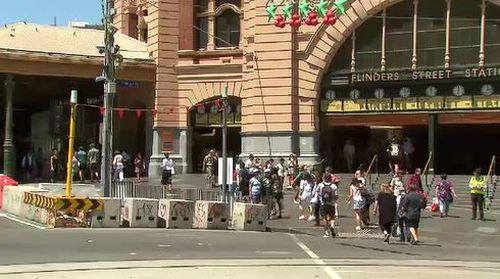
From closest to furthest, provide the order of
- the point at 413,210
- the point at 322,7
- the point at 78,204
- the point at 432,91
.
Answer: the point at 413,210 → the point at 78,204 → the point at 322,7 → the point at 432,91

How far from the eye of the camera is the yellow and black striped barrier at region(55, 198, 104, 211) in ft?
66.8

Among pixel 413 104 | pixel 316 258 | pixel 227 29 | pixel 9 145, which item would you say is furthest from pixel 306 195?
pixel 227 29

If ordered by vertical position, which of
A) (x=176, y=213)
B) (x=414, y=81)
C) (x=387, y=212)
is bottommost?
(x=176, y=213)

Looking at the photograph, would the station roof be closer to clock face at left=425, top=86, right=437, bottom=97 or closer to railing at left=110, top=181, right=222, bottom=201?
railing at left=110, top=181, right=222, bottom=201

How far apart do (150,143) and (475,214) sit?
63.5ft

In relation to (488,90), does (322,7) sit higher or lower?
higher

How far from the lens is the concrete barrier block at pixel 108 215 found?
2078cm

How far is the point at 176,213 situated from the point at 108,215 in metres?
1.93

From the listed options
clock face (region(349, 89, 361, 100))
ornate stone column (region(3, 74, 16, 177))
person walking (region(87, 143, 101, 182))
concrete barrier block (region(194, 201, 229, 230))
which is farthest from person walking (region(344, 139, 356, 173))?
ornate stone column (region(3, 74, 16, 177))

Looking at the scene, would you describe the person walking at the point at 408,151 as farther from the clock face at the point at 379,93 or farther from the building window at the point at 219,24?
the building window at the point at 219,24

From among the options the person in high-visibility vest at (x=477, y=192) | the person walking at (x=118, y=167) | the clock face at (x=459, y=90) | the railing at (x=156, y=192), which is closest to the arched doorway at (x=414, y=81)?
the clock face at (x=459, y=90)

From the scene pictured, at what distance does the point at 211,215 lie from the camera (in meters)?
21.6

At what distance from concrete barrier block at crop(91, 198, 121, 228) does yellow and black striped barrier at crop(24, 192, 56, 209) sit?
4.03 feet

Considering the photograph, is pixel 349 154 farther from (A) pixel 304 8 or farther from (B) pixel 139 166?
(A) pixel 304 8
